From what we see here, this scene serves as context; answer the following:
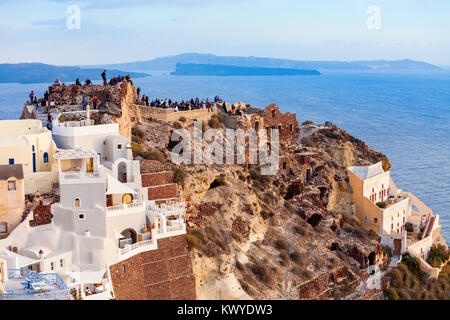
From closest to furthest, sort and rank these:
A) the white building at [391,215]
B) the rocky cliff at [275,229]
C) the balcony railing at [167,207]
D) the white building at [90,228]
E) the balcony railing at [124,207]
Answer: the white building at [90,228], the balcony railing at [124,207], the balcony railing at [167,207], the rocky cliff at [275,229], the white building at [391,215]

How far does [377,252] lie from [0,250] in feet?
80.7

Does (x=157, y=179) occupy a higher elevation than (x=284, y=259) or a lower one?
higher

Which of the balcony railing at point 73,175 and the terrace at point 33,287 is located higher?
the balcony railing at point 73,175

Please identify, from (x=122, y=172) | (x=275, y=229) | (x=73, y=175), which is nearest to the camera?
(x=73, y=175)

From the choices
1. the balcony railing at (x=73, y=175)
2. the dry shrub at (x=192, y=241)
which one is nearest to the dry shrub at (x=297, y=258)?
the dry shrub at (x=192, y=241)

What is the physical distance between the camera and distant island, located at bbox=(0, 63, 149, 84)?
69188 millimetres

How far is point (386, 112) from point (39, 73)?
75.2 metres

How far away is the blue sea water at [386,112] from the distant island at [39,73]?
9.12 feet

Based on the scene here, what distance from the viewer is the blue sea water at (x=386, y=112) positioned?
7669 centimetres

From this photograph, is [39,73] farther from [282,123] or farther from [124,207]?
[124,207]

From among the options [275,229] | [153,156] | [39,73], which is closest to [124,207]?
[153,156]

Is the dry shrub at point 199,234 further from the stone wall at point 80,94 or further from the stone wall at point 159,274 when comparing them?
the stone wall at point 80,94

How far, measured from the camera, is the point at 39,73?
72.8 metres
